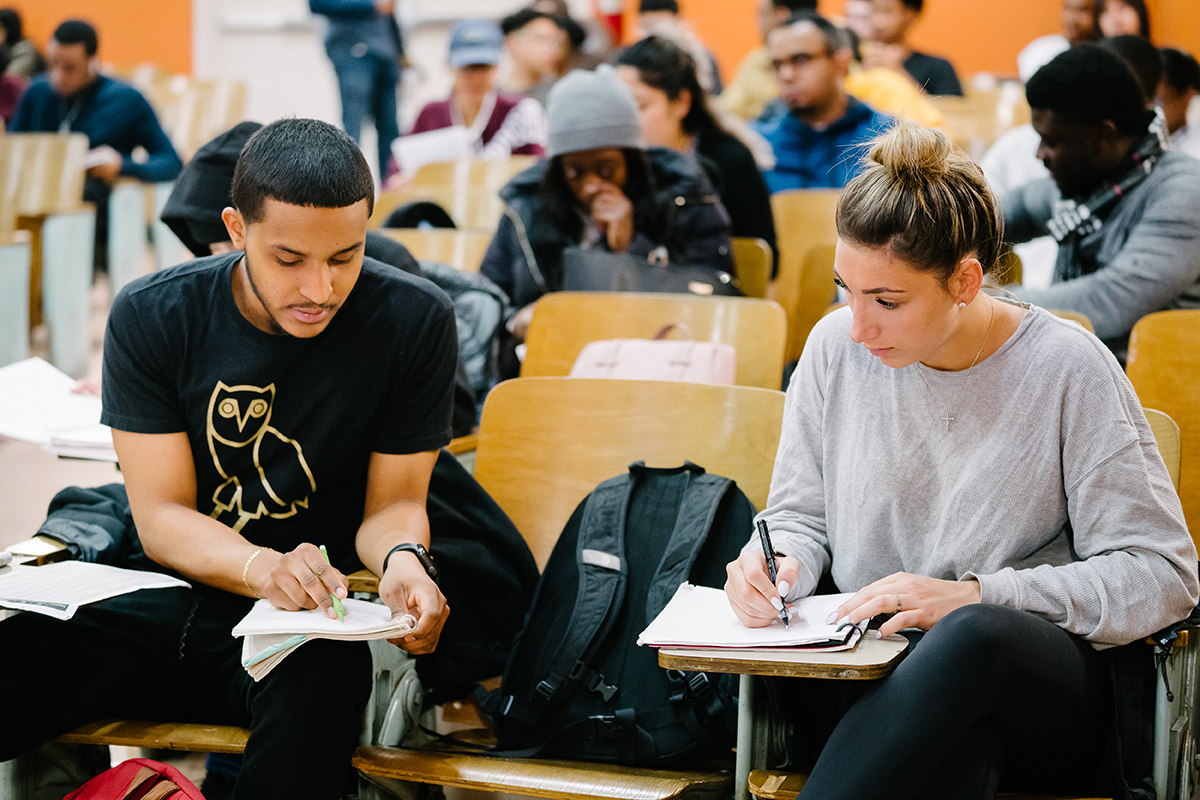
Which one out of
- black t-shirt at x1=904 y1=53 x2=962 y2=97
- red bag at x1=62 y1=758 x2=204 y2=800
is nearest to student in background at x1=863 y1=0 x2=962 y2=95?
black t-shirt at x1=904 y1=53 x2=962 y2=97

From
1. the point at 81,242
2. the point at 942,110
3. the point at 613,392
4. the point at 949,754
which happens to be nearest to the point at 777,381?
the point at 613,392

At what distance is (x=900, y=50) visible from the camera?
6.42m

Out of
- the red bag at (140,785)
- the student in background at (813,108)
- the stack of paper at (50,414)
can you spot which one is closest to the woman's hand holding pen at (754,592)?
the red bag at (140,785)

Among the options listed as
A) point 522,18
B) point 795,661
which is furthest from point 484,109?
point 795,661

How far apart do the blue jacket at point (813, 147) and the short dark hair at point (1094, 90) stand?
5.33 ft

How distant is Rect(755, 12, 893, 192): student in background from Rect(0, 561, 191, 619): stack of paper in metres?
2.95

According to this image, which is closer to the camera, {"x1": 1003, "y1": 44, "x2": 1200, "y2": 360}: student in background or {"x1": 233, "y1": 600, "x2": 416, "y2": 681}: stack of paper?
{"x1": 233, "y1": 600, "x2": 416, "y2": 681}: stack of paper

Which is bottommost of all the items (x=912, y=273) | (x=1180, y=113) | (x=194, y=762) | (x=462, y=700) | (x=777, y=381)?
(x=194, y=762)

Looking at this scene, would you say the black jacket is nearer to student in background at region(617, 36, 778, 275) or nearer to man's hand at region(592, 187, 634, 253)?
man's hand at region(592, 187, 634, 253)

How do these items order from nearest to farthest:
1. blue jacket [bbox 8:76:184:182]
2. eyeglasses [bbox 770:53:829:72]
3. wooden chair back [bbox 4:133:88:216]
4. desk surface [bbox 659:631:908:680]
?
desk surface [bbox 659:631:908:680], eyeglasses [bbox 770:53:829:72], wooden chair back [bbox 4:133:88:216], blue jacket [bbox 8:76:184:182]

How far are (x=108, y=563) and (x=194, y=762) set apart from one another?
55 centimetres

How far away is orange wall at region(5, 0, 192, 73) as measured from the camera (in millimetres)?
10133

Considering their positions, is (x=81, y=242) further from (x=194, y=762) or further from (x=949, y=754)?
(x=949, y=754)

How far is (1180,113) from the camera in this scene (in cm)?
378
